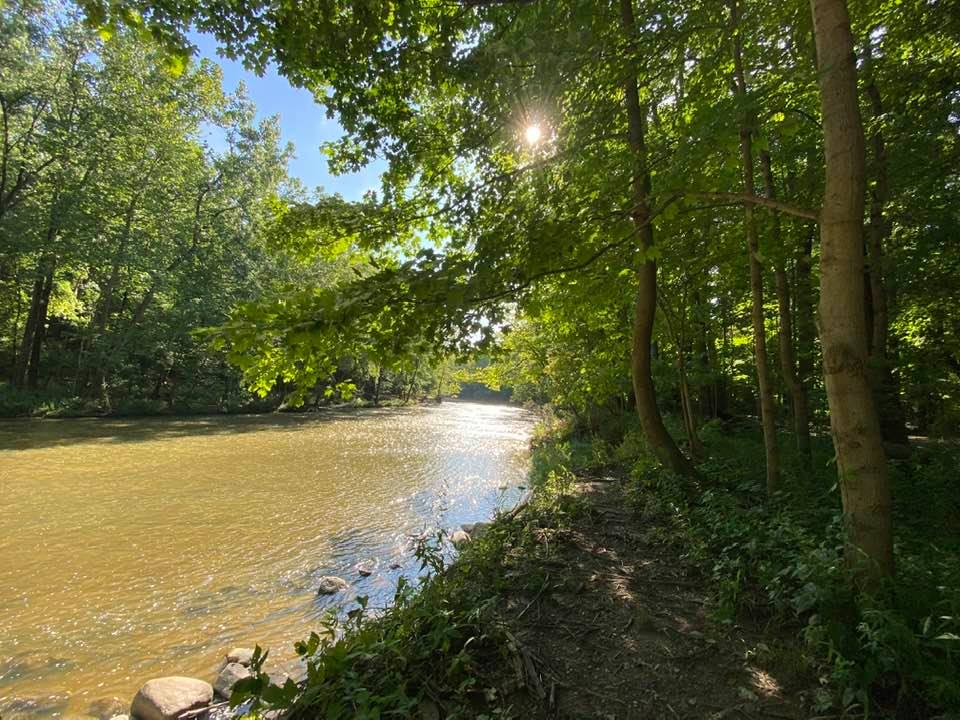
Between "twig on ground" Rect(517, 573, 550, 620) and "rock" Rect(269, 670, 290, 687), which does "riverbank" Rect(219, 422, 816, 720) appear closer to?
"twig on ground" Rect(517, 573, 550, 620)

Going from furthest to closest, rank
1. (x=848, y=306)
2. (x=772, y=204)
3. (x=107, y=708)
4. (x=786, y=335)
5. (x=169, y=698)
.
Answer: (x=786, y=335), (x=107, y=708), (x=169, y=698), (x=772, y=204), (x=848, y=306)

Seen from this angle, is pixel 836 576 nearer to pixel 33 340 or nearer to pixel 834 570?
pixel 834 570

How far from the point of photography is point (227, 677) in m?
4.32

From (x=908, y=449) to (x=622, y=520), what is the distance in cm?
457

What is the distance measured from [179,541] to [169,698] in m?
4.37

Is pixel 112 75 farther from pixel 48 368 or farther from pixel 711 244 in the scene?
pixel 711 244

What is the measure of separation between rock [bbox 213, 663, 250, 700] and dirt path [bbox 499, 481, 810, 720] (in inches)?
111

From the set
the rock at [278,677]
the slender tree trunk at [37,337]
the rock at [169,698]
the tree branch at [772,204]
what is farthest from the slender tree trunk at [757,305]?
the slender tree trunk at [37,337]

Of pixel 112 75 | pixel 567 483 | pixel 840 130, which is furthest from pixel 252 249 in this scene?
pixel 840 130

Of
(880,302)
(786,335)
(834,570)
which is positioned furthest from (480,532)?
(880,302)

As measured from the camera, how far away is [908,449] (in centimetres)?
655

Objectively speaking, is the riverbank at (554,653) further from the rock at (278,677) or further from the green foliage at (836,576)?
the rock at (278,677)

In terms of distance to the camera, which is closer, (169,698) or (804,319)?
(169,698)

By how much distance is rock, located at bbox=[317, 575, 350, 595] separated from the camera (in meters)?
6.28
